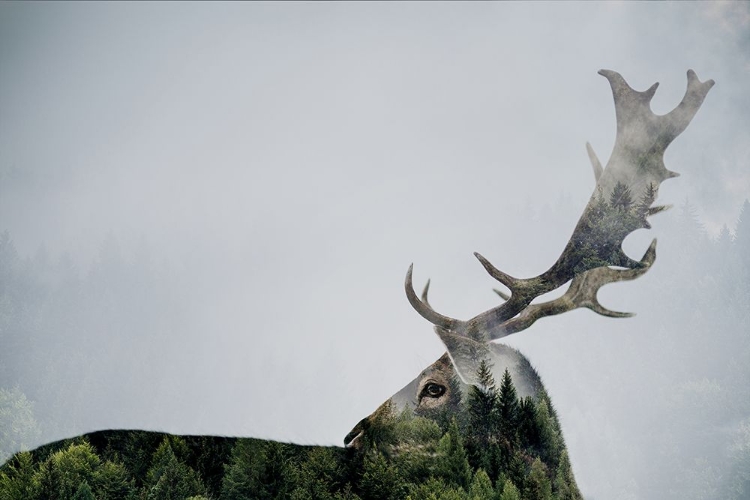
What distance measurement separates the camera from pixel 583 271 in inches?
118

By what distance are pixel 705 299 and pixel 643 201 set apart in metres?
15.1

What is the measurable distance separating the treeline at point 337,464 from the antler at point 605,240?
427 mm

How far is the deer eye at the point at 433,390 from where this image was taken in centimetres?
289

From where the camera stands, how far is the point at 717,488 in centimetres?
1195

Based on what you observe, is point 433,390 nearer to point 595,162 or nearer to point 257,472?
point 257,472

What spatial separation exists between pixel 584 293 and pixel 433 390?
0.81m

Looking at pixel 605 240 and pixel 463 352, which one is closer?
pixel 463 352

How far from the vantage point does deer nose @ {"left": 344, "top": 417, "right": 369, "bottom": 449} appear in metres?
2.57

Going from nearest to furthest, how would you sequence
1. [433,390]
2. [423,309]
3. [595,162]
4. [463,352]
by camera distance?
1. [463,352]
2. [433,390]
3. [423,309]
4. [595,162]

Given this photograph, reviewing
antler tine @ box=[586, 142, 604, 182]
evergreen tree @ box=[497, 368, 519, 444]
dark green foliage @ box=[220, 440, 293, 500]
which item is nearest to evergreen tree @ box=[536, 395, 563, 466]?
evergreen tree @ box=[497, 368, 519, 444]

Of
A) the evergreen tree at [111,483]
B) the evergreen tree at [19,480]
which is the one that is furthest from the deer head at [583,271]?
the evergreen tree at [19,480]

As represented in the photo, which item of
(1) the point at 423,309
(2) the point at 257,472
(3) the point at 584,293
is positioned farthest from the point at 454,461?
(3) the point at 584,293

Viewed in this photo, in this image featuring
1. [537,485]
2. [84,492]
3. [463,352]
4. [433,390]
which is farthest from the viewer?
[433,390]

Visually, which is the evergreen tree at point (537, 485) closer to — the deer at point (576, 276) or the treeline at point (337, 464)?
the treeline at point (337, 464)
